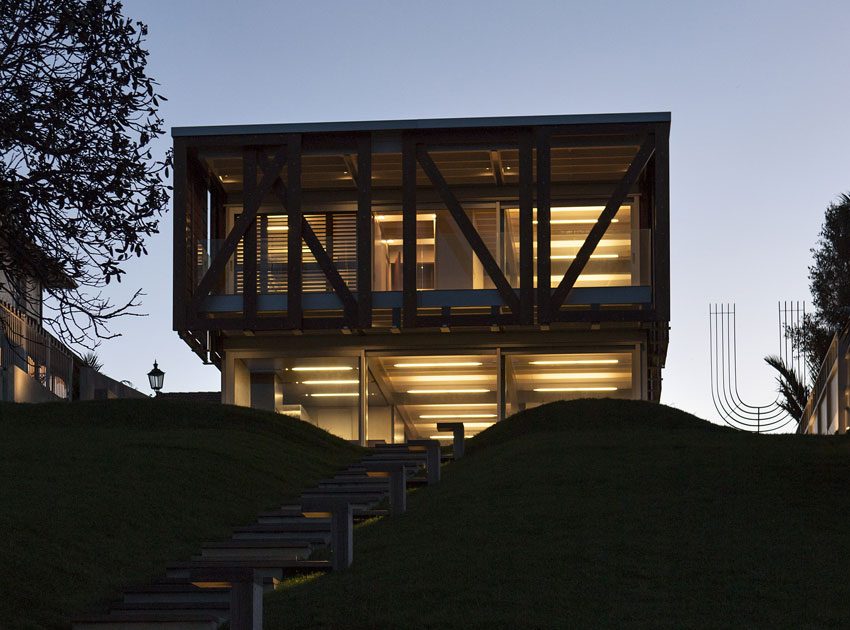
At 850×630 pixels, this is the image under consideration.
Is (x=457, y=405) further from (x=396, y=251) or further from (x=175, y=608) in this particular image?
(x=175, y=608)

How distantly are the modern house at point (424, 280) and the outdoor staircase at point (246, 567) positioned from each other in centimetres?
1313

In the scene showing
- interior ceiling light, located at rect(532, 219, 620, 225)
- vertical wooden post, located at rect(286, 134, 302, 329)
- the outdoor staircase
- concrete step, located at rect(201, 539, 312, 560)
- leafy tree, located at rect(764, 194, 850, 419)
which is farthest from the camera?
leafy tree, located at rect(764, 194, 850, 419)

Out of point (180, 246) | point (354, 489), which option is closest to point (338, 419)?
point (180, 246)

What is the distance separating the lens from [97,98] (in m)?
16.1

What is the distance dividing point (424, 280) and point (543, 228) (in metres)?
3.02

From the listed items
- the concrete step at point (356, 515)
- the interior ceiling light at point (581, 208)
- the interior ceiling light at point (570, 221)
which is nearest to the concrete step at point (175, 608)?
the concrete step at point (356, 515)

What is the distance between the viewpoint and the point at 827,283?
54.9 meters

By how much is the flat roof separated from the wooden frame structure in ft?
0.11

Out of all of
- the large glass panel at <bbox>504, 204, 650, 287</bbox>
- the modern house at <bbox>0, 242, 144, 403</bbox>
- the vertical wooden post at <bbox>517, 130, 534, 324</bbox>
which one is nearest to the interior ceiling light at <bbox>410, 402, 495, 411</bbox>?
the vertical wooden post at <bbox>517, 130, 534, 324</bbox>

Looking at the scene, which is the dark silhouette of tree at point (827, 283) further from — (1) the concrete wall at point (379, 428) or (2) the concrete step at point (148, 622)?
(2) the concrete step at point (148, 622)

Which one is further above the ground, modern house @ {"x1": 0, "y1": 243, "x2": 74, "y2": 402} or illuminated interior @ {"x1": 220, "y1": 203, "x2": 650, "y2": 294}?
illuminated interior @ {"x1": 220, "y1": 203, "x2": 650, "y2": 294}

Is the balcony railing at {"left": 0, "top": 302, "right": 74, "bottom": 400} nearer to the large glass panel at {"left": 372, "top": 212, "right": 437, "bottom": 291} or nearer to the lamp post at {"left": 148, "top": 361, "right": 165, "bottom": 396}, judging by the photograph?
the lamp post at {"left": 148, "top": 361, "right": 165, "bottom": 396}

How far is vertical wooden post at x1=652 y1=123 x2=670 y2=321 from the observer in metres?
32.4

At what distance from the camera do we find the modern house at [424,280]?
107ft
